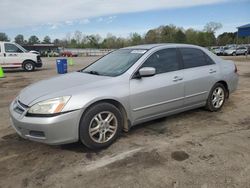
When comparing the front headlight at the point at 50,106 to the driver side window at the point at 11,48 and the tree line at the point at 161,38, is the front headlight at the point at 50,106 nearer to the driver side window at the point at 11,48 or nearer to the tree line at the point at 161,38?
the driver side window at the point at 11,48

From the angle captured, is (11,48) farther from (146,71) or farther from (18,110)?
(146,71)

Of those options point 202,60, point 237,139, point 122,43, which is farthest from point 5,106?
point 122,43

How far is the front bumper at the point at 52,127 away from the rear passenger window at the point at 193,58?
8.42 feet

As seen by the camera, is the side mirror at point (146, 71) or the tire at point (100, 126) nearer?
the tire at point (100, 126)

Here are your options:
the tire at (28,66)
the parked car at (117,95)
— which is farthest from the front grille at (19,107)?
the tire at (28,66)

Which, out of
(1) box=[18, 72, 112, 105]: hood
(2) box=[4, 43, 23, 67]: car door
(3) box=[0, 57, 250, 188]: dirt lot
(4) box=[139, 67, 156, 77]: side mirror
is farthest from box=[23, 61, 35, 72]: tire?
(4) box=[139, 67, 156, 77]: side mirror

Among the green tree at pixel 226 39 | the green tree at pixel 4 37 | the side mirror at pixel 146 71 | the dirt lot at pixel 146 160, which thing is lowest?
the dirt lot at pixel 146 160

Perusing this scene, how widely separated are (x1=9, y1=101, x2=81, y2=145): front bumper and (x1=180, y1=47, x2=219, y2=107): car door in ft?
7.68

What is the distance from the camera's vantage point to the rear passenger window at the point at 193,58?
5.38m

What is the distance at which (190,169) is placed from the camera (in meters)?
3.51

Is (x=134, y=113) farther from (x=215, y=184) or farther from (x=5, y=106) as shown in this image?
(x=5, y=106)

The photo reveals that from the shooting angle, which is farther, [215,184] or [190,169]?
[190,169]

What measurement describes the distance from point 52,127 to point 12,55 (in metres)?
14.6

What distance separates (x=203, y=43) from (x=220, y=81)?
266 ft
